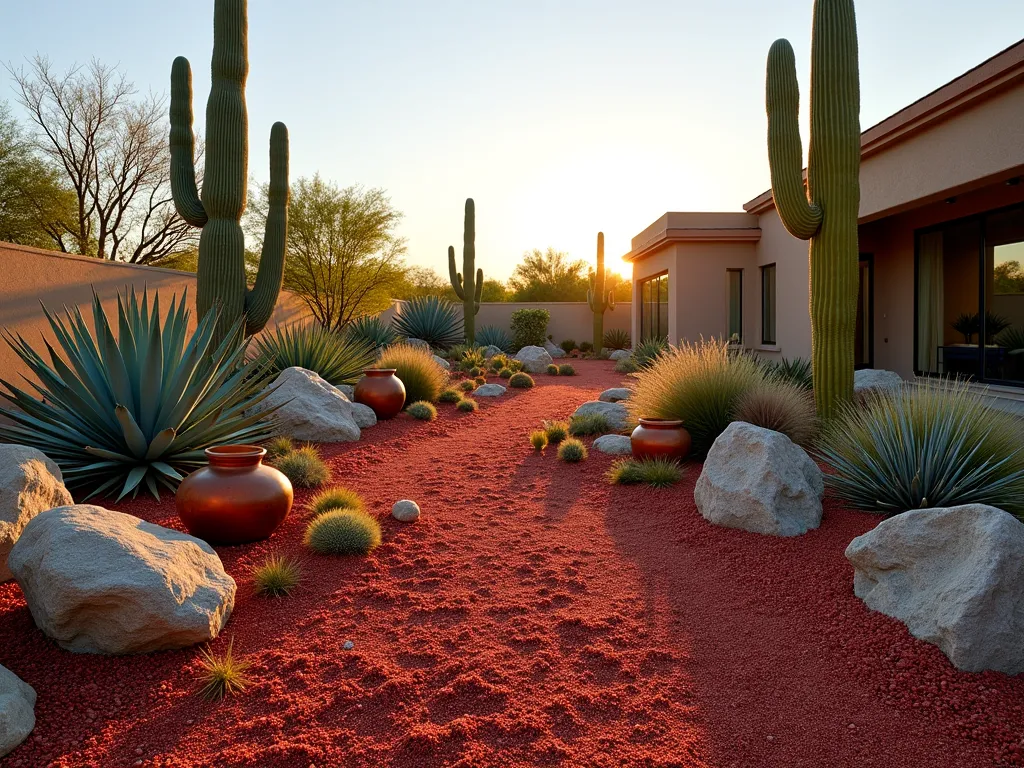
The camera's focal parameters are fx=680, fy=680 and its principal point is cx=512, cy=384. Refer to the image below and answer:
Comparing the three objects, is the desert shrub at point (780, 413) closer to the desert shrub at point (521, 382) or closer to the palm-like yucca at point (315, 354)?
the palm-like yucca at point (315, 354)

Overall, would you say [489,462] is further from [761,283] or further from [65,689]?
[761,283]

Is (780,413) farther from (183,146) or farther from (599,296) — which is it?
(599,296)

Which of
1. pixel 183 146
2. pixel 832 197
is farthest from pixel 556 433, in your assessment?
pixel 183 146

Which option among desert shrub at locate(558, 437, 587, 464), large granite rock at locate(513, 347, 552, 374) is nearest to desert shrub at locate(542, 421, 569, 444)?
desert shrub at locate(558, 437, 587, 464)

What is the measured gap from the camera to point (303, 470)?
629cm

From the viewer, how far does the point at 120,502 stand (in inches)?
208

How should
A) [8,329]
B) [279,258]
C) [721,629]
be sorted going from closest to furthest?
1. [721,629]
2. [8,329]
3. [279,258]

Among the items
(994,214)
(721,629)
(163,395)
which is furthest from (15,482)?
(994,214)

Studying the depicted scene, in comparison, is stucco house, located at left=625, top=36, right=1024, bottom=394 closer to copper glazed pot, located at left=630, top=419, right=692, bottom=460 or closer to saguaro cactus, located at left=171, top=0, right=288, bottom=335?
copper glazed pot, located at left=630, top=419, right=692, bottom=460

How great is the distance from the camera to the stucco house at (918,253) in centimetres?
747

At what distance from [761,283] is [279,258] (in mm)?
10427

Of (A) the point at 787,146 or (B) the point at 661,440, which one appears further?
(A) the point at 787,146

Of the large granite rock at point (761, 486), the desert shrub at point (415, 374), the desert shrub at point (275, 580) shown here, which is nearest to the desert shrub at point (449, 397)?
the desert shrub at point (415, 374)

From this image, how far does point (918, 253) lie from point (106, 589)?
11599 millimetres
